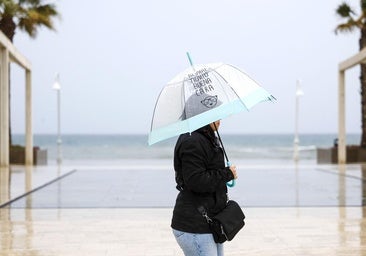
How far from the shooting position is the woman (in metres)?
3.70

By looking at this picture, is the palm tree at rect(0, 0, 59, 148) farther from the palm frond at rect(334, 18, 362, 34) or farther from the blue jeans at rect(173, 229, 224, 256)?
the blue jeans at rect(173, 229, 224, 256)

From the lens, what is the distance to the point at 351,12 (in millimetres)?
30578

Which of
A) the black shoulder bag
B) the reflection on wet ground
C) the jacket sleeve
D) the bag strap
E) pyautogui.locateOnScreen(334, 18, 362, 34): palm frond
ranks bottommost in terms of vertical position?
the reflection on wet ground

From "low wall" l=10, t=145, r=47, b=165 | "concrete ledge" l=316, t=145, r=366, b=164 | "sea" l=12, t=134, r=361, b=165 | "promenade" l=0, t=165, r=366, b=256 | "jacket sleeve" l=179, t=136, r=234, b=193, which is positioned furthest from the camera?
"sea" l=12, t=134, r=361, b=165

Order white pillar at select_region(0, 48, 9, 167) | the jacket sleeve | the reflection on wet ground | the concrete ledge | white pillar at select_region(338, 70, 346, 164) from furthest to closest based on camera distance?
1. the concrete ledge
2. white pillar at select_region(338, 70, 346, 164)
3. white pillar at select_region(0, 48, 9, 167)
4. the reflection on wet ground
5. the jacket sleeve

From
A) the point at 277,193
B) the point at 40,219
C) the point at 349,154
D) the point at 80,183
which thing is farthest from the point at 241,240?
the point at 349,154

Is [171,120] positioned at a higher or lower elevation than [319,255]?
higher

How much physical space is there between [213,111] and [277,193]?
10.6 metres

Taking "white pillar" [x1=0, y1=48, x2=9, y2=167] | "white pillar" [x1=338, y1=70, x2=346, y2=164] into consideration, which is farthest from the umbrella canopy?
"white pillar" [x1=338, y1=70, x2=346, y2=164]

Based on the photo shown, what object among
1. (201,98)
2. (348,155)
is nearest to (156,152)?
(348,155)

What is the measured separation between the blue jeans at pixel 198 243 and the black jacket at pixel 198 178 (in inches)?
1.1

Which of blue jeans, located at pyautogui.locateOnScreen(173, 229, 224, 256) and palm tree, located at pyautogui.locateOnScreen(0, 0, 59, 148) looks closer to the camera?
blue jeans, located at pyautogui.locateOnScreen(173, 229, 224, 256)

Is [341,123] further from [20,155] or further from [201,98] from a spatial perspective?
[201,98]

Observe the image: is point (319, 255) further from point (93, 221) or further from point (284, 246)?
point (93, 221)
